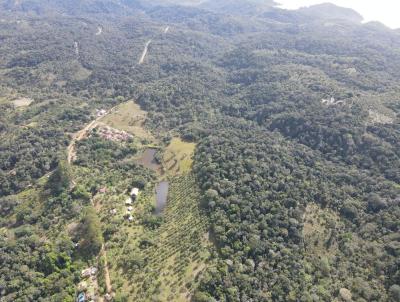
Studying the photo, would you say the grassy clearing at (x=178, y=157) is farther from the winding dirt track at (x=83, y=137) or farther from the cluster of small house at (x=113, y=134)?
the winding dirt track at (x=83, y=137)

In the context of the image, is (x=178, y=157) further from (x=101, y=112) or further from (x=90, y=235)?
(x=101, y=112)

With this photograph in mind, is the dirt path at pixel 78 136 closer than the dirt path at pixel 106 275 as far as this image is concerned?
No

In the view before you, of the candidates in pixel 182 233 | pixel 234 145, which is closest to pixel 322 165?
pixel 234 145

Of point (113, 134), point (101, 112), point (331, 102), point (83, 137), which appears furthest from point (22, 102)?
point (331, 102)

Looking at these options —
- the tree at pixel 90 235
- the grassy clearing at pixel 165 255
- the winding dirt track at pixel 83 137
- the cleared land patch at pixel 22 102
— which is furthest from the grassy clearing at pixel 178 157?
the cleared land patch at pixel 22 102

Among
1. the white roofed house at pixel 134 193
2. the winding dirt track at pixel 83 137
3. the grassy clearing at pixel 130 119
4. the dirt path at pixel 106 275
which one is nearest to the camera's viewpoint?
the dirt path at pixel 106 275

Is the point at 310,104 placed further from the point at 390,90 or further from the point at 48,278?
the point at 48,278

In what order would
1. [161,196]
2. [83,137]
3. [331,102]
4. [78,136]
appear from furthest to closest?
[331,102]
[78,136]
[83,137]
[161,196]
